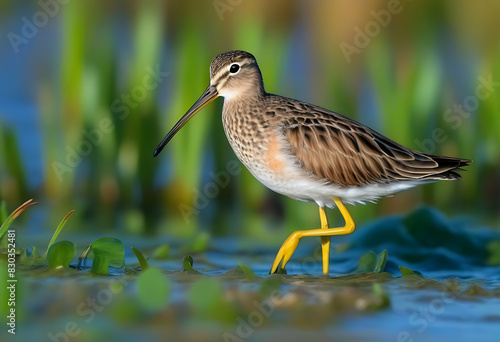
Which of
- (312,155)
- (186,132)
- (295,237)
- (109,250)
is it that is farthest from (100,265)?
(186,132)

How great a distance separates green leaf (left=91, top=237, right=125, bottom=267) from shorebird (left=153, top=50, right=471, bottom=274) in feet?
5.15

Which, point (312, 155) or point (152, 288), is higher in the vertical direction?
point (312, 155)

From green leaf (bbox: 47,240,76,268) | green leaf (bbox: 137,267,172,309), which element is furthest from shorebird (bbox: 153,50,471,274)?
green leaf (bbox: 47,240,76,268)

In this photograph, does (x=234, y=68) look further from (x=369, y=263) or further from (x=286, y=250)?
(x=369, y=263)

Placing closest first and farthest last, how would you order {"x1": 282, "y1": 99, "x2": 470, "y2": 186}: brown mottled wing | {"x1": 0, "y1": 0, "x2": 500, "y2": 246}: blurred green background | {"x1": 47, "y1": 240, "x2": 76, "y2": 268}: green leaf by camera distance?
{"x1": 47, "y1": 240, "x2": 76, "y2": 268}: green leaf
{"x1": 282, "y1": 99, "x2": 470, "y2": 186}: brown mottled wing
{"x1": 0, "y1": 0, "x2": 500, "y2": 246}: blurred green background

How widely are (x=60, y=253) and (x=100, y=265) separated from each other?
38 centimetres

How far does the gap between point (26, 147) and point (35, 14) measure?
8.27 ft

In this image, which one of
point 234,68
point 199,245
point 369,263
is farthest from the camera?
point 199,245

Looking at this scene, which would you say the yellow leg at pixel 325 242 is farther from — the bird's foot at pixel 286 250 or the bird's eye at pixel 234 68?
the bird's eye at pixel 234 68

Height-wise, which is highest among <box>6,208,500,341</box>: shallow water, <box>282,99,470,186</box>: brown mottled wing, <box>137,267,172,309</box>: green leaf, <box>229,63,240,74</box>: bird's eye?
<box>229,63,240,74</box>: bird's eye

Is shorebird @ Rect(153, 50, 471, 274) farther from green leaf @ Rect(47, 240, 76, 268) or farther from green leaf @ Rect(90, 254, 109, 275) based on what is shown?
green leaf @ Rect(47, 240, 76, 268)

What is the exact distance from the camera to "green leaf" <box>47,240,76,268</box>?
7.97 meters

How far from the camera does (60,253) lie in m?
8.00

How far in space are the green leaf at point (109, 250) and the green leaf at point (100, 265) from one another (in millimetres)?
23
